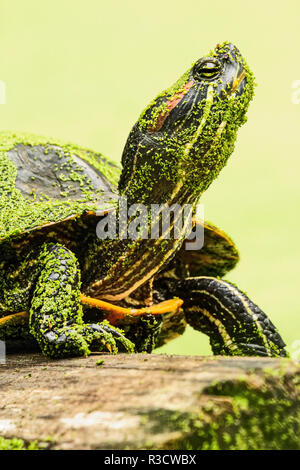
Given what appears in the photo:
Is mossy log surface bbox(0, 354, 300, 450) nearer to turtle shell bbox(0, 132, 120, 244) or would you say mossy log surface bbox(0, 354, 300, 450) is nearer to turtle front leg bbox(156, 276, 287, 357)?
turtle shell bbox(0, 132, 120, 244)

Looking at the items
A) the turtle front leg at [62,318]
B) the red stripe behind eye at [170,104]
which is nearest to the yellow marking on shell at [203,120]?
the red stripe behind eye at [170,104]

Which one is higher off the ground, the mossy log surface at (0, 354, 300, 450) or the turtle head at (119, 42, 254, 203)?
the turtle head at (119, 42, 254, 203)

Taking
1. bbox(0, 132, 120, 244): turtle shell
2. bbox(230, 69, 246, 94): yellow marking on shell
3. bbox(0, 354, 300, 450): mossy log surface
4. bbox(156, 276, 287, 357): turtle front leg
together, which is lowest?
bbox(0, 354, 300, 450): mossy log surface

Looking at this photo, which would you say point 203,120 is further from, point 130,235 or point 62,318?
point 62,318

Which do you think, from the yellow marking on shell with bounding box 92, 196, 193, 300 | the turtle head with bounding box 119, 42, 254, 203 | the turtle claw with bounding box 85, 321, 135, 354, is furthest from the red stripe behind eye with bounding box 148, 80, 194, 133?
the turtle claw with bounding box 85, 321, 135, 354

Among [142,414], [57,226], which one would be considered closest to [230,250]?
Answer: [57,226]
